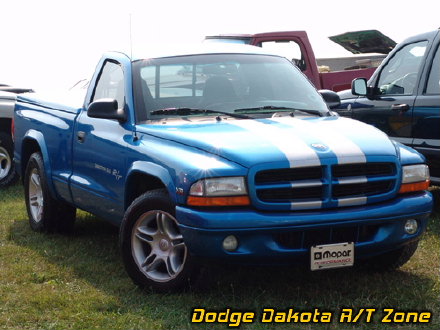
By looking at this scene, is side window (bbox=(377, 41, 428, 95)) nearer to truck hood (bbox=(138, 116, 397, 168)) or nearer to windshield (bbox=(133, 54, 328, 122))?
windshield (bbox=(133, 54, 328, 122))

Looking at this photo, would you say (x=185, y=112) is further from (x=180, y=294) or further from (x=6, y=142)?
(x=6, y=142)

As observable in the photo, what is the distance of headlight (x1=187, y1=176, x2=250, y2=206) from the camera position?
520cm

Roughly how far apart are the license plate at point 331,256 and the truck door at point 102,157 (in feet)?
5.20

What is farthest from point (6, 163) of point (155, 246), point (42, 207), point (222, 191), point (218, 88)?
point (222, 191)

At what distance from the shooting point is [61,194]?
7625 millimetres

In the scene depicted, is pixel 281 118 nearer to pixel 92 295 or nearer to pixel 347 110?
pixel 92 295

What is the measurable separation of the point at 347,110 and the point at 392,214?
407cm

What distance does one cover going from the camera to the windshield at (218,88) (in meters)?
6.35

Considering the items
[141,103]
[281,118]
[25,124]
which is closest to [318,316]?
[281,118]

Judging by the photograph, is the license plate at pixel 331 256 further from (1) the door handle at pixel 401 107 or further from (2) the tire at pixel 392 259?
(1) the door handle at pixel 401 107

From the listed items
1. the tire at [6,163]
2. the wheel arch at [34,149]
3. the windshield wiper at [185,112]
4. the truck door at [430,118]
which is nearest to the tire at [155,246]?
the windshield wiper at [185,112]

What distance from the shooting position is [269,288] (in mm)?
5910

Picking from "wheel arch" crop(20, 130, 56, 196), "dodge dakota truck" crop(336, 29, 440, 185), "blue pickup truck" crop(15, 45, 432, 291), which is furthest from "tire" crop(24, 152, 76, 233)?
"dodge dakota truck" crop(336, 29, 440, 185)

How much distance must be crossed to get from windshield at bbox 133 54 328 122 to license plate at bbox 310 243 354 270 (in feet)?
4.33
